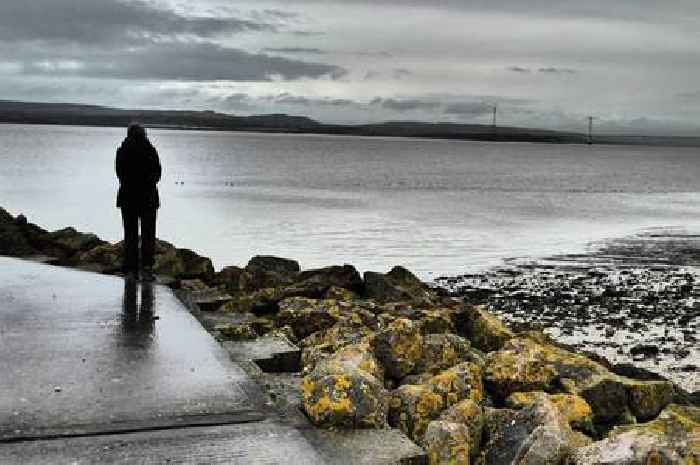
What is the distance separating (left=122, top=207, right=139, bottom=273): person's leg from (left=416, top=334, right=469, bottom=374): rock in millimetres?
4437

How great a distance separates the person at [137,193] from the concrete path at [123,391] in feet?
5.95

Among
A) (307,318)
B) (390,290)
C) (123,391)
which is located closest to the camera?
(123,391)

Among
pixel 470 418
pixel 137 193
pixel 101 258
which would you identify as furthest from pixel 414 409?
pixel 101 258

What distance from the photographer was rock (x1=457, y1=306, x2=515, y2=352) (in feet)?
31.4

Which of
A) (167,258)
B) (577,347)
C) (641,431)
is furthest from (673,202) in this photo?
(641,431)

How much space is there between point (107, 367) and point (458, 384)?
278 centimetres

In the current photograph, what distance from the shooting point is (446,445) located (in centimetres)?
554

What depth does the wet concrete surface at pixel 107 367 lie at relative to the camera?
5414 mm

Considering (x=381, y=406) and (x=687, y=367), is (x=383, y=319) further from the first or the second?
(x=687, y=367)

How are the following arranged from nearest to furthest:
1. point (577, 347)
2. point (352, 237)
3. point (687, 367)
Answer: point (687, 367), point (577, 347), point (352, 237)

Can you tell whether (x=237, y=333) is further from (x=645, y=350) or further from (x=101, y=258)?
(x=645, y=350)

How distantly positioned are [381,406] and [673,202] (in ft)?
220

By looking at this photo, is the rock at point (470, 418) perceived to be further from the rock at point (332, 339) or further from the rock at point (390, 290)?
the rock at point (390, 290)

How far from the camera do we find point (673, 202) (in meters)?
67.4
